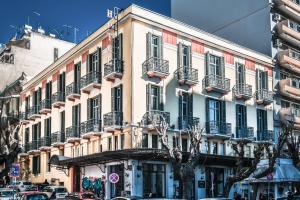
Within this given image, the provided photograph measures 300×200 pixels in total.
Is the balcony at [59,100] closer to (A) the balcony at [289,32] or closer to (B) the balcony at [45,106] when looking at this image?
(B) the balcony at [45,106]

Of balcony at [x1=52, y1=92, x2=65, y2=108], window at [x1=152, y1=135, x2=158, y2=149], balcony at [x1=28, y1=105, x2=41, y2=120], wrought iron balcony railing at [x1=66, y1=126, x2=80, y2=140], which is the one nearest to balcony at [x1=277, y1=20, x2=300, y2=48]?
window at [x1=152, y1=135, x2=158, y2=149]

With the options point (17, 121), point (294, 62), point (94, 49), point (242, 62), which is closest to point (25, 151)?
point (17, 121)

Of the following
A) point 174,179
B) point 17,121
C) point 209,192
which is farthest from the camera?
point 17,121

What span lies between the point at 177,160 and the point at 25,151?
27.4 metres

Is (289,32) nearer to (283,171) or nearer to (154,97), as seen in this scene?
(283,171)

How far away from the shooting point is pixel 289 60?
157 ft

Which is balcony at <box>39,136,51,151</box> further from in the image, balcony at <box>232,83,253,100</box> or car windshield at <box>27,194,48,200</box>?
car windshield at <box>27,194,48,200</box>

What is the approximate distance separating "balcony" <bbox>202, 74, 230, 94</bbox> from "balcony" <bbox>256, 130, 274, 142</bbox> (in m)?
6.14

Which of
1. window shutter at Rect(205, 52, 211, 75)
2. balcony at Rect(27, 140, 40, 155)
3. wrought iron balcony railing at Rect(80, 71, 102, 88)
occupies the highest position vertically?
window shutter at Rect(205, 52, 211, 75)

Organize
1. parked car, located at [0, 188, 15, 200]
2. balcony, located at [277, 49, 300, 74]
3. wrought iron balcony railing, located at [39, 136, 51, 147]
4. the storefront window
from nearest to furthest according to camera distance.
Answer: parked car, located at [0, 188, 15, 200] → the storefront window → wrought iron balcony railing, located at [39, 136, 51, 147] → balcony, located at [277, 49, 300, 74]

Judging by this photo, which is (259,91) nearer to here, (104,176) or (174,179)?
(174,179)

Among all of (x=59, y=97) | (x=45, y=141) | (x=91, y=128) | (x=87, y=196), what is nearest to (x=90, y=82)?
(x=91, y=128)

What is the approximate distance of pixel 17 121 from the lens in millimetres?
54656

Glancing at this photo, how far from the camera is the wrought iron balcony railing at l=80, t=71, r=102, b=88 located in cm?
3741
